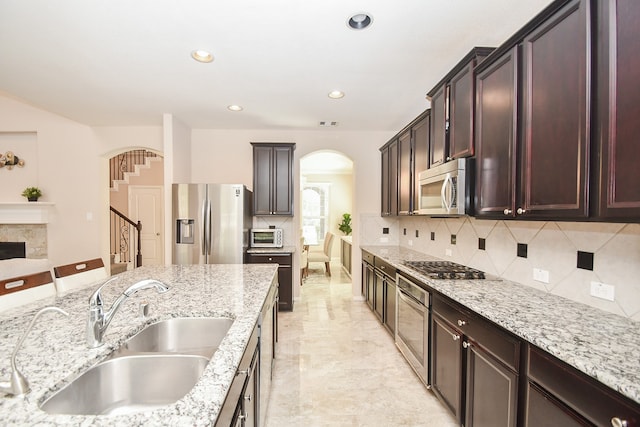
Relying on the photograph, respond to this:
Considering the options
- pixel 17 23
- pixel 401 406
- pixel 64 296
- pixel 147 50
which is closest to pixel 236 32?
pixel 147 50

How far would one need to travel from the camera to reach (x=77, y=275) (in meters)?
2.03

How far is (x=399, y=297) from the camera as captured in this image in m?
2.72

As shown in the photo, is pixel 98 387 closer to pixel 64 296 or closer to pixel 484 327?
pixel 64 296

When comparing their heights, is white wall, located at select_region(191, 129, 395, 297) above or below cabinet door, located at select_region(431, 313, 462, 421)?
above

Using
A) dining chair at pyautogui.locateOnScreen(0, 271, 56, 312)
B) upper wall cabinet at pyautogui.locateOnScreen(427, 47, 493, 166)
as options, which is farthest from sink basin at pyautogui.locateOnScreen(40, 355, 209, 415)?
upper wall cabinet at pyautogui.locateOnScreen(427, 47, 493, 166)

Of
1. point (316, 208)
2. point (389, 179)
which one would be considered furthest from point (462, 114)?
point (316, 208)

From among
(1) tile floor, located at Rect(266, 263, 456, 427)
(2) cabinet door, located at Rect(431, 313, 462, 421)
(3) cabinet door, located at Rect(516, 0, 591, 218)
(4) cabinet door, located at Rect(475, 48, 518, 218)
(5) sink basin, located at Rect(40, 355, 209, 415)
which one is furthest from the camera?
(1) tile floor, located at Rect(266, 263, 456, 427)

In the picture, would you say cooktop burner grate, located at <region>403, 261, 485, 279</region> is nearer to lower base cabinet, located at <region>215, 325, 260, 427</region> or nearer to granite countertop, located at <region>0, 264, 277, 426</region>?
granite countertop, located at <region>0, 264, 277, 426</region>

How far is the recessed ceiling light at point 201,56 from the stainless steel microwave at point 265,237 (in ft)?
7.73

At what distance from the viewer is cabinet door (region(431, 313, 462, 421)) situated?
1737 mm

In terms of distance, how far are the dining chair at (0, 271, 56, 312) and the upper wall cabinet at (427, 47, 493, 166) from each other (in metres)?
2.86

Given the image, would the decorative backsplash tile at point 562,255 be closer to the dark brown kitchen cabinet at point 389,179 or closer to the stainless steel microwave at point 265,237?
the dark brown kitchen cabinet at point 389,179

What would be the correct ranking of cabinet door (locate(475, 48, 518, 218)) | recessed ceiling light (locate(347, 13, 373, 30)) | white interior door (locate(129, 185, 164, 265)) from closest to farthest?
cabinet door (locate(475, 48, 518, 218)) < recessed ceiling light (locate(347, 13, 373, 30)) < white interior door (locate(129, 185, 164, 265))

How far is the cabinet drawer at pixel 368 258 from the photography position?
378 cm
